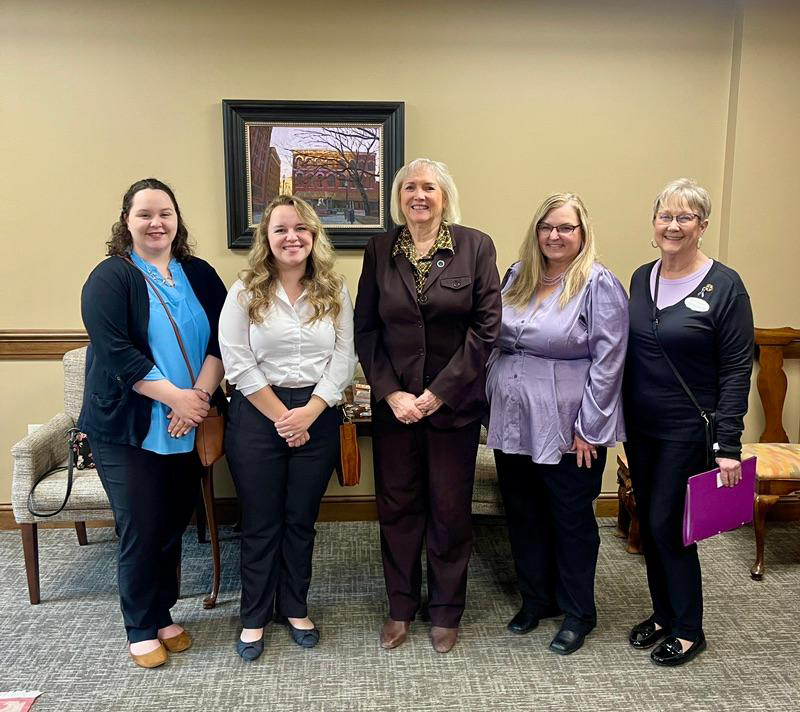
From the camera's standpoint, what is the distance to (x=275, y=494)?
2.22 metres

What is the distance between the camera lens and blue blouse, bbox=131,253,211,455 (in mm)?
2100

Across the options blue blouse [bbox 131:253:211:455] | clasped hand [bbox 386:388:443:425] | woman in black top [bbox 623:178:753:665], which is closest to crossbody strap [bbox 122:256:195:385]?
blue blouse [bbox 131:253:211:455]

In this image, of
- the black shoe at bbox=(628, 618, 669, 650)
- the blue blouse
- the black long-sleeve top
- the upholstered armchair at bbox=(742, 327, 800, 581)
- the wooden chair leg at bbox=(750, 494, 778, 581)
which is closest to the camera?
the black long-sleeve top

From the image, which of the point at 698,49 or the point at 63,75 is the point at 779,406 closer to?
the point at 698,49

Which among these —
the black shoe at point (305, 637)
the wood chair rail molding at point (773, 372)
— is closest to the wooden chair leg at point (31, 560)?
the black shoe at point (305, 637)

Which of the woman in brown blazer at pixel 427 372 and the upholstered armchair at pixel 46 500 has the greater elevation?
the woman in brown blazer at pixel 427 372

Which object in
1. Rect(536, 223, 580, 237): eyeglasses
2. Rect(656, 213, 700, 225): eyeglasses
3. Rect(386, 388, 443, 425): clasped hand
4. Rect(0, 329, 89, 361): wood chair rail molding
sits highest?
Rect(656, 213, 700, 225): eyeglasses

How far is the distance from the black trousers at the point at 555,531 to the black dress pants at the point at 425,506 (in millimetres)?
180

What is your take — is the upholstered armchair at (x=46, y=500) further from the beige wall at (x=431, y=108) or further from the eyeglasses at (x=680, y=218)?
the eyeglasses at (x=680, y=218)

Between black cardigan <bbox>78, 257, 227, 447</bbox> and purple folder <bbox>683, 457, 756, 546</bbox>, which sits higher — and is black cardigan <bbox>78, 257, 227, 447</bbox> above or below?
above

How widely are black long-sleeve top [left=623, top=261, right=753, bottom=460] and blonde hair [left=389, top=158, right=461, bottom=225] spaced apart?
2.26 feet

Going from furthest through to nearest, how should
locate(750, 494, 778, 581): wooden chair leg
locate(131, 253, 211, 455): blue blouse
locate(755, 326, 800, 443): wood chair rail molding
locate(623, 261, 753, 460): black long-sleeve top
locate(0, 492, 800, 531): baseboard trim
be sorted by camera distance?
locate(0, 492, 800, 531): baseboard trim, locate(755, 326, 800, 443): wood chair rail molding, locate(750, 494, 778, 581): wooden chair leg, locate(131, 253, 211, 455): blue blouse, locate(623, 261, 753, 460): black long-sleeve top

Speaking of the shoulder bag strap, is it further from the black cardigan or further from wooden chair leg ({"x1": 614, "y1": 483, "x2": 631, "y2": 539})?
wooden chair leg ({"x1": 614, "y1": 483, "x2": 631, "y2": 539})

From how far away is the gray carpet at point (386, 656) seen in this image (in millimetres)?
2066
